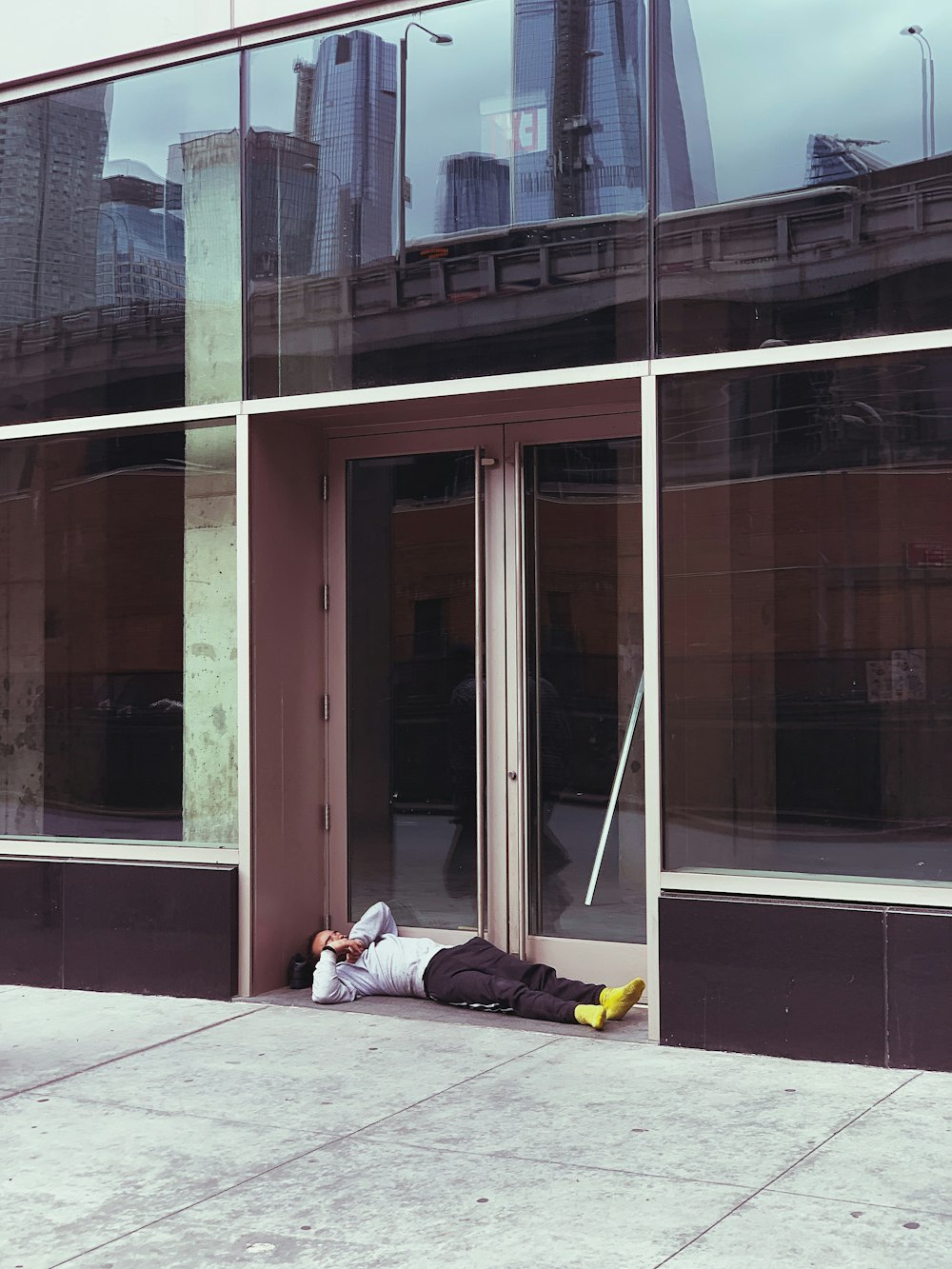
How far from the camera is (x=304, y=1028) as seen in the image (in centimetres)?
675

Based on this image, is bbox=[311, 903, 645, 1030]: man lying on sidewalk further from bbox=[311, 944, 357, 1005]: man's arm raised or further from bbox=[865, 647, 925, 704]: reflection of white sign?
bbox=[865, 647, 925, 704]: reflection of white sign

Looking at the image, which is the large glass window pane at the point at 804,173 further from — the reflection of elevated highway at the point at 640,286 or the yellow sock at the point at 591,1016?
the yellow sock at the point at 591,1016

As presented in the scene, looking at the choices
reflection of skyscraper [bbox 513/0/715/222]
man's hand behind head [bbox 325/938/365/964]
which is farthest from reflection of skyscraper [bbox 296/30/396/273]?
man's hand behind head [bbox 325/938/365/964]

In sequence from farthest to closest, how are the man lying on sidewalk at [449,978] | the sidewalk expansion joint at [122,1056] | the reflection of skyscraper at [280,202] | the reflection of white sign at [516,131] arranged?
the reflection of skyscraper at [280,202] → the reflection of white sign at [516,131] → the man lying on sidewalk at [449,978] → the sidewalk expansion joint at [122,1056]

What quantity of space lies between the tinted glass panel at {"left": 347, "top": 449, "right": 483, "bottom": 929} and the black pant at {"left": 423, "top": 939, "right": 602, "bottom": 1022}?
48cm

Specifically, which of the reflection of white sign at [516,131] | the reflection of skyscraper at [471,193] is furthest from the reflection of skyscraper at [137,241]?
the reflection of white sign at [516,131]

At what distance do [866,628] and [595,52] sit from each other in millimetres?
2832

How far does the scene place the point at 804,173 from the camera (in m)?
6.25

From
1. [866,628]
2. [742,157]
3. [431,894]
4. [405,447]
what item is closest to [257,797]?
[431,894]

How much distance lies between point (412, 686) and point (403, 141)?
8.76 ft

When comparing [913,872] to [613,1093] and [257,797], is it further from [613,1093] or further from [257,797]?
[257,797]

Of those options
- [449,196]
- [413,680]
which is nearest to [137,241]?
[449,196]

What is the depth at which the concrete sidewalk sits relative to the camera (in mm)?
4211

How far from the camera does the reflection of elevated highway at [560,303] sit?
238 inches
